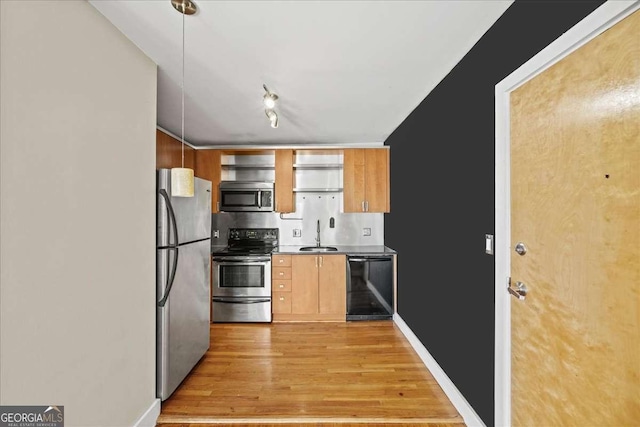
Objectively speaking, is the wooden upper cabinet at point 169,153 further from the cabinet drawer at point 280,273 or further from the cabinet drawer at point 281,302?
the cabinet drawer at point 281,302

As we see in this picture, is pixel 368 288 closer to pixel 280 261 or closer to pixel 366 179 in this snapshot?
pixel 280 261

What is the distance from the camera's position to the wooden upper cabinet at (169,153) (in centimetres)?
317

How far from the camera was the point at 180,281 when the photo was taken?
7.05 ft

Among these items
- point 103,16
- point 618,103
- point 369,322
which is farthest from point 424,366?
point 103,16

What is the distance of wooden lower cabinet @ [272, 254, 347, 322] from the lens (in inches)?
142

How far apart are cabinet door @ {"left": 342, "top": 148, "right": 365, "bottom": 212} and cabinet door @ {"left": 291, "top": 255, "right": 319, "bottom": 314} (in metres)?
1.00

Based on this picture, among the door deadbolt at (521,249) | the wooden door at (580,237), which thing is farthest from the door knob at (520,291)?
the door deadbolt at (521,249)

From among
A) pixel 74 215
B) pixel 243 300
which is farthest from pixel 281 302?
pixel 74 215

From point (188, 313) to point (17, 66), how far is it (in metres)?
1.88

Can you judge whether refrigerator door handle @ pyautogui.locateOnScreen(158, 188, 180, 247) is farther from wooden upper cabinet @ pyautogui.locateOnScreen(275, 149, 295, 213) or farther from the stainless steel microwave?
wooden upper cabinet @ pyautogui.locateOnScreen(275, 149, 295, 213)

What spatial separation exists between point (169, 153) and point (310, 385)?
124 inches

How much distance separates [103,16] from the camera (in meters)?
1.48

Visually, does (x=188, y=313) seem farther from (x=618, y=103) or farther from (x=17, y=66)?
(x=618, y=103)
